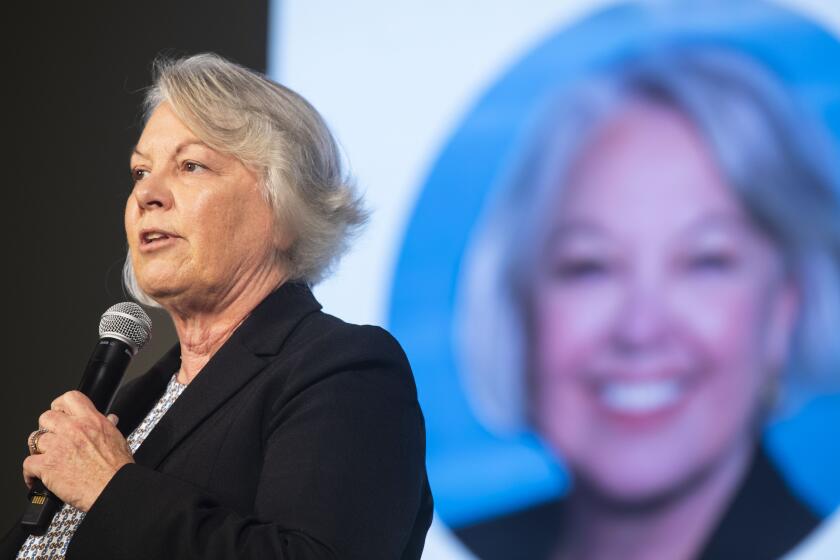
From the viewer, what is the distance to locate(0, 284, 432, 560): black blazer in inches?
52.1

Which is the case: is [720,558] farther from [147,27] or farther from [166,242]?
[147,27]

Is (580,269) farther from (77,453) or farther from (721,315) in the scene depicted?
(77,453)

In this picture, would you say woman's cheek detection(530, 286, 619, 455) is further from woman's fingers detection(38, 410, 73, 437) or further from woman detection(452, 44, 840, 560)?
woman's fingers detection(38, 410, 73, 437)

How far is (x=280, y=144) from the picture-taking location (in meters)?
1.81

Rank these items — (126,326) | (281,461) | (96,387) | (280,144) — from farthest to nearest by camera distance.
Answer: (280,144) → (126,326) → (96,387) → (281,461)

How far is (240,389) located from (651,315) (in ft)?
5.00

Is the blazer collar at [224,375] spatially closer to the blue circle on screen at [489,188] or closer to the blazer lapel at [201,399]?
the blazer lapel at [201,399]

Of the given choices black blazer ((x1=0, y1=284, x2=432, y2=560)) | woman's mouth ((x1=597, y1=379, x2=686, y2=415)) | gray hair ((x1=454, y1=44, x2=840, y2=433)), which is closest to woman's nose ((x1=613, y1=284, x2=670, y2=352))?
woman's mouth ((x1=597, y1=379, x2=686, y2=415))

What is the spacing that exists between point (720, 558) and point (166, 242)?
5.92 feet

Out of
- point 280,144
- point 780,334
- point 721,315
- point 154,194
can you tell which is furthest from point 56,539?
point 780,334

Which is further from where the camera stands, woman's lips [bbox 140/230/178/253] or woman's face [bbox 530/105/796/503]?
woman's face [bbox 530/105/796/503]

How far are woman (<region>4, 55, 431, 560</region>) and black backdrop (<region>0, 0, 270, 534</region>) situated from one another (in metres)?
1.45

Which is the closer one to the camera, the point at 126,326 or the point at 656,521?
the point at 126,326

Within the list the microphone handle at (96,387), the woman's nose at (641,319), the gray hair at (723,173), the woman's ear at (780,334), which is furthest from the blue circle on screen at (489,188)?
the microphone handle at (96,387)
